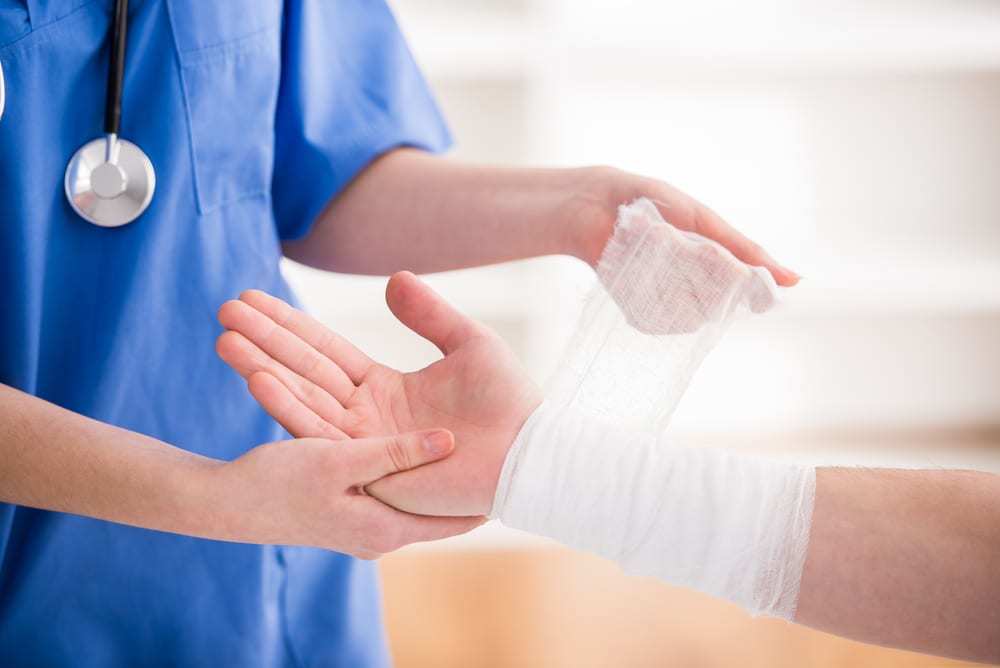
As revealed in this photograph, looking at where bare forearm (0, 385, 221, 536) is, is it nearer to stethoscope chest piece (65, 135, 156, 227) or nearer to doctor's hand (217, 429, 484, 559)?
doctor's hand (217, 429, 484, 559)

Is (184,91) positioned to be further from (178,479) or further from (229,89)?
(178,479)

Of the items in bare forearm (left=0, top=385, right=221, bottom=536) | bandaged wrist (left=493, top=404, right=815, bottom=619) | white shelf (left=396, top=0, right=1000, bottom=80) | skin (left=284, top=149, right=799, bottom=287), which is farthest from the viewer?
white shelf (left=396, top=0, right=1000, bottom=80)

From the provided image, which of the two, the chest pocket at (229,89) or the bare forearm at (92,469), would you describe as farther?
the chest pocket at (229,89)

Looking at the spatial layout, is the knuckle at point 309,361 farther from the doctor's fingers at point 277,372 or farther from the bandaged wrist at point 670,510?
the bandaged wrist at point 670,510

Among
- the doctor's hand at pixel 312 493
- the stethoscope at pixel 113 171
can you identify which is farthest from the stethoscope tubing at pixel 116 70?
the doctor's hand at pixel 312 493

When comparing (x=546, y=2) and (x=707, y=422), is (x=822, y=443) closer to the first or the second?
(x=707, y=422)

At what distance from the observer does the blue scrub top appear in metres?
0.78

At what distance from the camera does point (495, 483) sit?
2.61 ft

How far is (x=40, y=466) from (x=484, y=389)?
342 mm

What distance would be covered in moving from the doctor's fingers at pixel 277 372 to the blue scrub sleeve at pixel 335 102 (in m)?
0.25

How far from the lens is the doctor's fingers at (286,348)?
76 centimetres

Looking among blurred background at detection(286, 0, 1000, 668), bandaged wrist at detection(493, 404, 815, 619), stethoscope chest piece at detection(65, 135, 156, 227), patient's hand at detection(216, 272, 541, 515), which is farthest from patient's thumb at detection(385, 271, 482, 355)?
blurred background at detection(286, 0, 1000, 668)

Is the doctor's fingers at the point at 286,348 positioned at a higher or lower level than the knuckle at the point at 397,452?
higher

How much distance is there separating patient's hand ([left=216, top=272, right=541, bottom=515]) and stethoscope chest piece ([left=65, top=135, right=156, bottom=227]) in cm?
12
